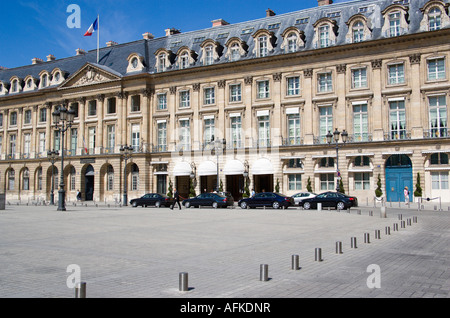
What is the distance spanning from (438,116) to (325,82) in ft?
36.5

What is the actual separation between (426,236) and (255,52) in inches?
1444

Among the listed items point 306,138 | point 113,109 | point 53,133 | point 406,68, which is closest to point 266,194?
point 306,138

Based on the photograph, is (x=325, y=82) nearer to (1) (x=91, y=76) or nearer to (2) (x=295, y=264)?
(1) (x=91, y=76)

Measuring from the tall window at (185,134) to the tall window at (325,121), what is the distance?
15286mm

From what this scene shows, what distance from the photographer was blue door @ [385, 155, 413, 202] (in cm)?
4194

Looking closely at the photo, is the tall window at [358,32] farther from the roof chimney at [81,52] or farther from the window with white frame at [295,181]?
the roof chimney at [81,52]

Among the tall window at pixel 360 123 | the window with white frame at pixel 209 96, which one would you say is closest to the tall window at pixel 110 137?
the window with white frame at pixel 209 96

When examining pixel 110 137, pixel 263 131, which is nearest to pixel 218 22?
pixel 263 131

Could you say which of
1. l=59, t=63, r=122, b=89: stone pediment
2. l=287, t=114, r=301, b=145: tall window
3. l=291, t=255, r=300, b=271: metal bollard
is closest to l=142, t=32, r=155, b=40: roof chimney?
l=59, t=63, r=122, b=89: stone pediment

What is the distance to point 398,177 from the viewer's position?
139ft

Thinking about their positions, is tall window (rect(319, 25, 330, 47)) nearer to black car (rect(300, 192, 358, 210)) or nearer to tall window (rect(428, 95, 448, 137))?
tall window (rect(428, 95, 448, 137))

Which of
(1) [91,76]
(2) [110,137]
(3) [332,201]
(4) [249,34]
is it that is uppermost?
(4) [249,34]
